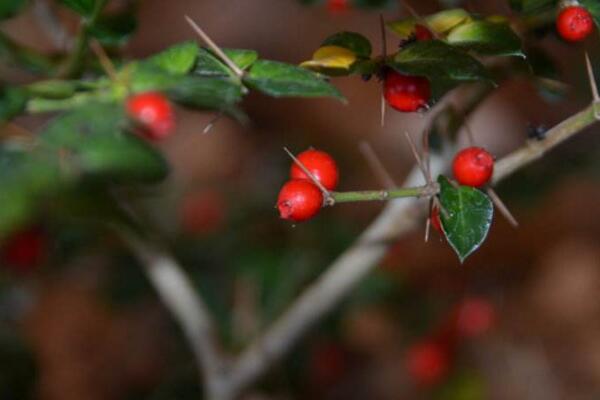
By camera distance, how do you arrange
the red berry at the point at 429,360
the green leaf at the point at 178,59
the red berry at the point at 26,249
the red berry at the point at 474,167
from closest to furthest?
the green leaf at the point at 178,59
the red berry at the point at 474,167
the red berry at the point at 26,249
the red berry at the point at 429,360

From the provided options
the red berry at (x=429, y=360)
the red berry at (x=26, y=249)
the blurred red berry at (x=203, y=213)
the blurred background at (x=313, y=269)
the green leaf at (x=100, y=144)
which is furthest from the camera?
the blurred red berry at (x=203, y=213)

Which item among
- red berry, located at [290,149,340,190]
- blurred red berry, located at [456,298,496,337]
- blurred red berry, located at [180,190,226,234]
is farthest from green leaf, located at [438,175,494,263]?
blurred red berry, located at [180,190,226,234]

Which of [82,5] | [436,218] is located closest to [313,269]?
[436,218]

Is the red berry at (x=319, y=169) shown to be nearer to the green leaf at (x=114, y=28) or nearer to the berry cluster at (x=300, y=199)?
the berry cluster at (x=300, y=199)

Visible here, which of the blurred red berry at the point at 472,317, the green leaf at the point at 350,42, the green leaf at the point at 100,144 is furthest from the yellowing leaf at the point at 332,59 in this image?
the blurred red berry at the point at 472,317

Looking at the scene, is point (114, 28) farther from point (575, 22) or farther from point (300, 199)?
point (575, 22)

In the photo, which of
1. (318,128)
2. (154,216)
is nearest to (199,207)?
(154,216)
